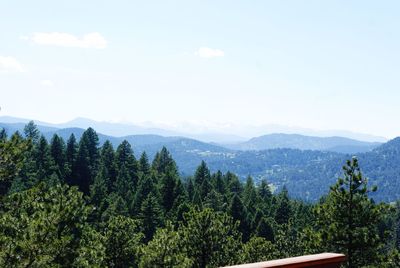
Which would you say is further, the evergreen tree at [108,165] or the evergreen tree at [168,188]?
the evergreen tree at [108,165]

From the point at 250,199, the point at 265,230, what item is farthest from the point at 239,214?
the point at 250,199

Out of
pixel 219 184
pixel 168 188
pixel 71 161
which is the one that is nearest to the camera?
pixel 168 188

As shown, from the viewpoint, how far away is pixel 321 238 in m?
24.6

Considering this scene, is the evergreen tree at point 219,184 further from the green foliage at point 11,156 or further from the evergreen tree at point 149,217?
the green foliage at point 11,156

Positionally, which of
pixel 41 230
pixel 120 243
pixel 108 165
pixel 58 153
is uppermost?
pixel 41 230

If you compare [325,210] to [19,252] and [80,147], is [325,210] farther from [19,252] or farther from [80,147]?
[80,147]

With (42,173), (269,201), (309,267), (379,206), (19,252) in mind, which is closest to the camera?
(309,267)

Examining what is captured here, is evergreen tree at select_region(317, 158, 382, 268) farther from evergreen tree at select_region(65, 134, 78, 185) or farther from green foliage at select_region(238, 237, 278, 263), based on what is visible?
evergreen tree at select_region(65, 134, 78, 185)

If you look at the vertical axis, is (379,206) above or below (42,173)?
above

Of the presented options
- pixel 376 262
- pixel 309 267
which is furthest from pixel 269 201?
pixel 309 267

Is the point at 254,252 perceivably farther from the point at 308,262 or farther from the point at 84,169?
the point at 84,169

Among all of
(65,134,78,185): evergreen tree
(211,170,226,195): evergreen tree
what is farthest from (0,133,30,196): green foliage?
(211,170,226,195): evergreen tree

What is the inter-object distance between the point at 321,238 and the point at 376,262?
3.45 meters

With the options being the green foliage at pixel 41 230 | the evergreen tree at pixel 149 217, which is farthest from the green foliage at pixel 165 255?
the evergreen tree at pixel 149 217
